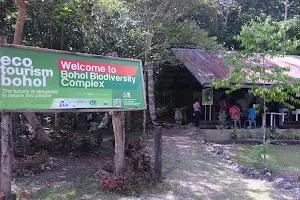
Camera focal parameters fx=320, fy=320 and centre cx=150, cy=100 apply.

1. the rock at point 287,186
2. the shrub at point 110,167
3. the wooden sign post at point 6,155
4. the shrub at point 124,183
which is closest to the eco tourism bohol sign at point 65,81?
the wooden sign post at point 6,155

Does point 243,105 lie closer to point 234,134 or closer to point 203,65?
point 203,65

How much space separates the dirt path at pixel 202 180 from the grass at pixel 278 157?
923 mm

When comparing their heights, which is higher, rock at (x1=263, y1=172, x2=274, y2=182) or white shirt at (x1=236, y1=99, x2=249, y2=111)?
white shirt at (x1=236, y1=99, x2=249, y2=111)

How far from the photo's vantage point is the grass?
30.1ft

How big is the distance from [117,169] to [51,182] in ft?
4.96

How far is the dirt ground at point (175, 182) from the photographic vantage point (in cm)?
639

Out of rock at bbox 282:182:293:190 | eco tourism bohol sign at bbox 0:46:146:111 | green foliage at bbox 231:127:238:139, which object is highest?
eco tourism bohol sign at bbox 0:46:146:111

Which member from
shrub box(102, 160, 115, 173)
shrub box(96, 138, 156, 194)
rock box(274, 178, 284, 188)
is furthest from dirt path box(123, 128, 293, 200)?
shrub box(102, 160, 115, 173)

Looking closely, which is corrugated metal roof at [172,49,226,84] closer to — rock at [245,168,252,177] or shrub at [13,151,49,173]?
rock at [245,168,252,177]

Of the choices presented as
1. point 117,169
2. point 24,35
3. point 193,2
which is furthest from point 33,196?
point 193,2

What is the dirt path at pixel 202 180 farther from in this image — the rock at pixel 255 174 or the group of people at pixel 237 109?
the group of people at pixel 237 109

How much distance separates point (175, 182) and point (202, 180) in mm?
755

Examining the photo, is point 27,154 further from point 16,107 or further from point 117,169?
point 16,107

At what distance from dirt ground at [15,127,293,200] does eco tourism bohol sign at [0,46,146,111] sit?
5.91 ft
